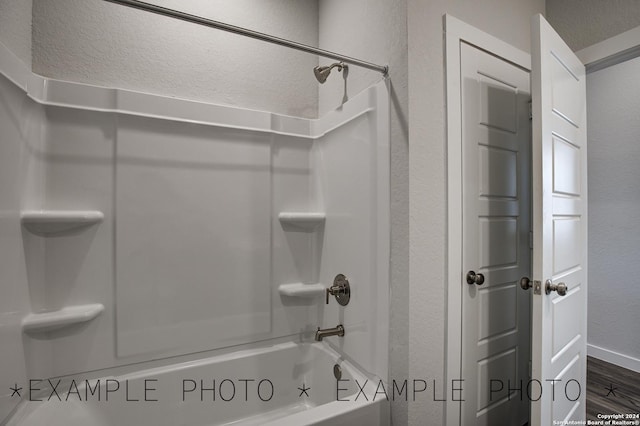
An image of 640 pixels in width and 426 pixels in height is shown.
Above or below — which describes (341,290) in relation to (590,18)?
below

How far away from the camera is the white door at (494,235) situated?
1340 millimetres

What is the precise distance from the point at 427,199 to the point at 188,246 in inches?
48.8

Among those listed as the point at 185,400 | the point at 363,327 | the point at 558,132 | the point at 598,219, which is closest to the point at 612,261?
the point at 598,219

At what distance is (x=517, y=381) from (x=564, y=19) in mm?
2129

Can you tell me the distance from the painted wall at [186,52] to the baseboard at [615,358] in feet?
11.1

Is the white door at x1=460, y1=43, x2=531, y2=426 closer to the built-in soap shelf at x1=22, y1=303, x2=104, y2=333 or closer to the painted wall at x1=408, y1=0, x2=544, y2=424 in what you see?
the painted wall at x1=408, y1=0, x2=544, y2=424

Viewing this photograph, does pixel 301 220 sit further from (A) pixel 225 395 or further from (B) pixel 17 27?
(B) pixel 17 27

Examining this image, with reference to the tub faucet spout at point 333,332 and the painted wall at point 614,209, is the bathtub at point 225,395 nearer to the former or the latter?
the tub faucet spout at point 333,332

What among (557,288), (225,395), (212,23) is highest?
(212,23)

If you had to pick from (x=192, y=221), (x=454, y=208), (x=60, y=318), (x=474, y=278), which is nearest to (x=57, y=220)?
(x=60, y=318)

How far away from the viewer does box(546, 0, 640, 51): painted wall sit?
1.48m

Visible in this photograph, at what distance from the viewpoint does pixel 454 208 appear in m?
1.26

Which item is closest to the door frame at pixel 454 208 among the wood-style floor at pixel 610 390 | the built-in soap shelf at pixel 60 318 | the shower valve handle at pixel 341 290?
the shower valve handle at pixel 341 290

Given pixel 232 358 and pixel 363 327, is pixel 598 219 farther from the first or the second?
pixel 232 358
